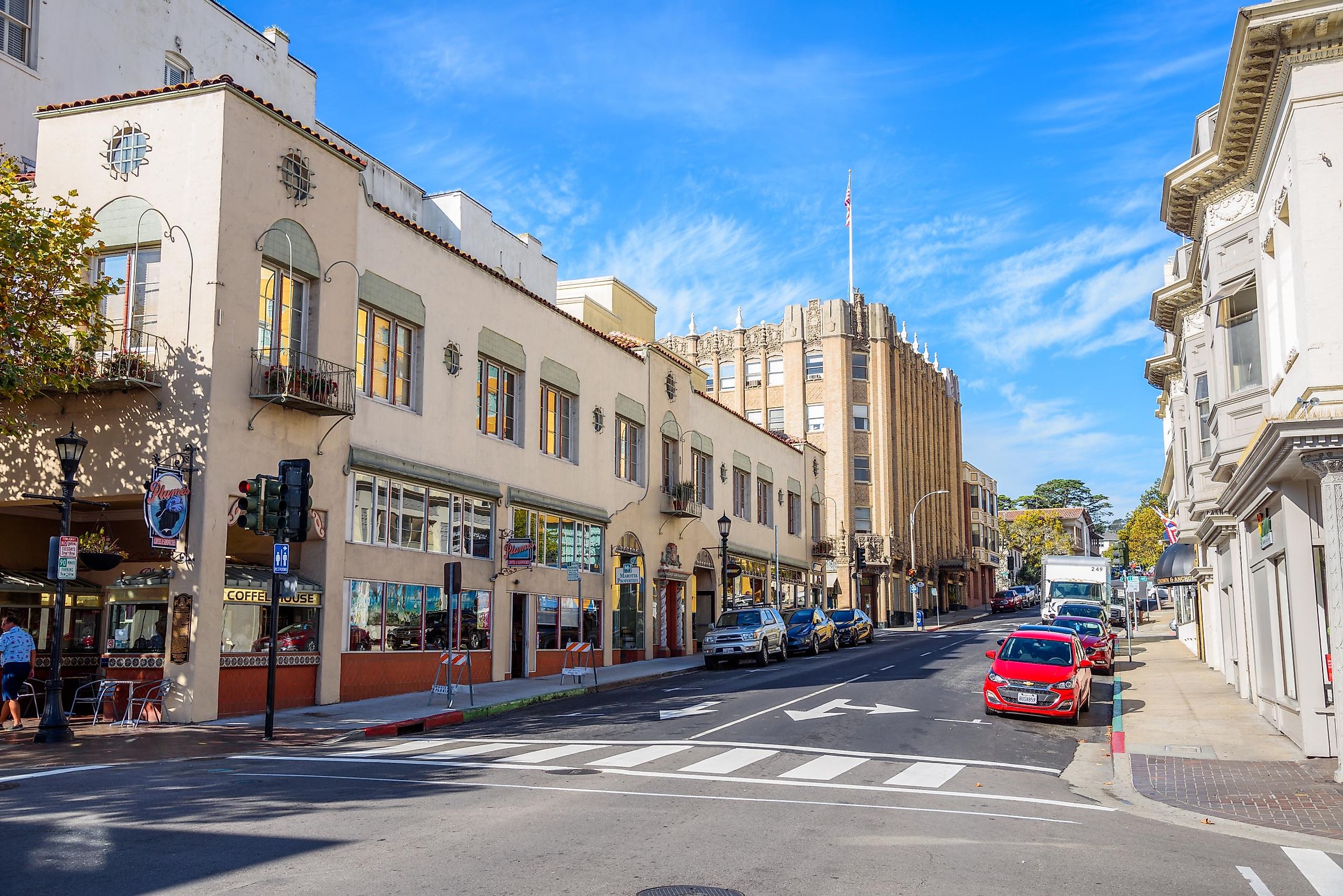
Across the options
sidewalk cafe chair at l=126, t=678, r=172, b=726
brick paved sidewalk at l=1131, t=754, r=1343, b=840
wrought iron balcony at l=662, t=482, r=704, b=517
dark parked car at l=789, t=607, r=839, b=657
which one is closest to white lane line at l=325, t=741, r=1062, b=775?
brick paved sidewalk at l=1131, t=754, r=1343, b=840

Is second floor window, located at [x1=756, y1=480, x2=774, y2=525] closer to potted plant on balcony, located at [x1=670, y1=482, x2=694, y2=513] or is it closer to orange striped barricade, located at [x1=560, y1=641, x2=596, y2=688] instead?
potted plant on balcony, located at [x1=670, y1=482, x2=694, y2=513]

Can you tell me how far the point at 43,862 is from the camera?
7.99 metres

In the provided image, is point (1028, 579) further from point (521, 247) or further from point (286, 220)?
point (286, 220)

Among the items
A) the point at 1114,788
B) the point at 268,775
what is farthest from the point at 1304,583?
the point at 268,775

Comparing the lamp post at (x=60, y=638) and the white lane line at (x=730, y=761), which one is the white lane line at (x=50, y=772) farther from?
the white lane line at (x=730, y=761)

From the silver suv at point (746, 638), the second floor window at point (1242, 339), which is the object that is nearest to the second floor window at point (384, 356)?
the silver suv at point (746, 638)

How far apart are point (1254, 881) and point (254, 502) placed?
546 inches

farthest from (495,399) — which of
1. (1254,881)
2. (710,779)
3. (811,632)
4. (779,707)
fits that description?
(1254,881)

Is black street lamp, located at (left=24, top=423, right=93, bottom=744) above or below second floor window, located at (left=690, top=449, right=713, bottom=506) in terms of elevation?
below

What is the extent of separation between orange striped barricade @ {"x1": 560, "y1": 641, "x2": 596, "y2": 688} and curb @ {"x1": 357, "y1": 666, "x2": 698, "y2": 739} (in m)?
0.74

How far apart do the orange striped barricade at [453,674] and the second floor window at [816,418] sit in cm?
4623

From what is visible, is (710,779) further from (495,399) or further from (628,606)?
(628,606)

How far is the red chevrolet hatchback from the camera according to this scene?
20016 mm

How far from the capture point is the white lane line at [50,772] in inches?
492
